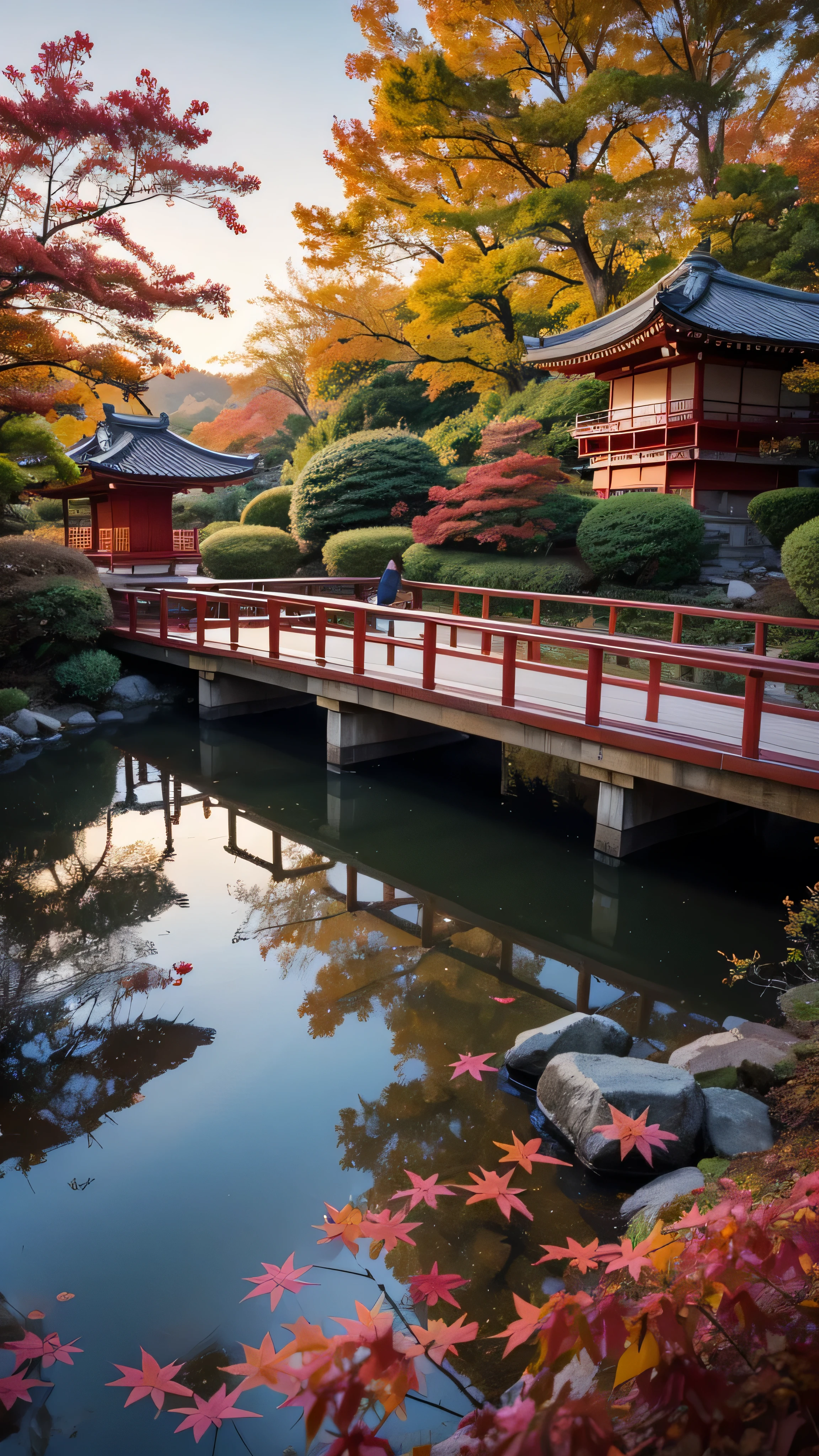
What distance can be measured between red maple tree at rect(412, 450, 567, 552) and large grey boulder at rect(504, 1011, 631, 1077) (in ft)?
41.6

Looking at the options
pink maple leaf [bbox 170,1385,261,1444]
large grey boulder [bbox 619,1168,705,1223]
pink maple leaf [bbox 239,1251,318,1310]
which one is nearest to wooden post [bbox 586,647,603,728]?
large grey boulder [bbox 619,1168,705,1223]

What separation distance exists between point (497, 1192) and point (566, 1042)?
48.5 inches

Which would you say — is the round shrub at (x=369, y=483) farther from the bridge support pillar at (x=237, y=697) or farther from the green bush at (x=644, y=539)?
the bridge support pillar at (x=237, y=697)

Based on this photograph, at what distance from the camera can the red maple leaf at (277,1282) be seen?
3.54 metres

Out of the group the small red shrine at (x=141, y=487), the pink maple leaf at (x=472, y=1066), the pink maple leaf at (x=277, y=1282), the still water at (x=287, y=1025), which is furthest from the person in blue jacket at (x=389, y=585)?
the pink maple leaf at (x=277, y=1282)

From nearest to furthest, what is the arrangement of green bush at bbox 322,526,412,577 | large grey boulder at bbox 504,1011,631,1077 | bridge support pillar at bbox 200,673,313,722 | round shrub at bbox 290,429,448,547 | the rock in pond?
large grey boulder at bbox 504,1011,631,1077, bridge support pillar at bbox 200,673,313,722, the rock in pond, green bush at bbox 322,526,412,577, round shrub at bbox 290,429,448,547

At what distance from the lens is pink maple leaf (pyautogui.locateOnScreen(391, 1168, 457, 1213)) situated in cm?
397

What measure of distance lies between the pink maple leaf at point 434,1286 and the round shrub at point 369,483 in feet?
61.3

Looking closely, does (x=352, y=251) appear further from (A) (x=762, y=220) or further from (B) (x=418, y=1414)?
(B) (x=418, y=1414)

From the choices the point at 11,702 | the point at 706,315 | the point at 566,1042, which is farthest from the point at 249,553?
the point at 566,1042

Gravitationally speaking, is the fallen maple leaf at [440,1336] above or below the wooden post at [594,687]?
below

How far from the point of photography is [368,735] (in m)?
11.2

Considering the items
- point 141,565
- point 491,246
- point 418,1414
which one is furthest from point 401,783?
point 491,246

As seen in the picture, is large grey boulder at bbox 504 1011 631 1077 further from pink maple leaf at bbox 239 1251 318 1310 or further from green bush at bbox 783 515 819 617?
green bush at bbox 783 515 819 617
